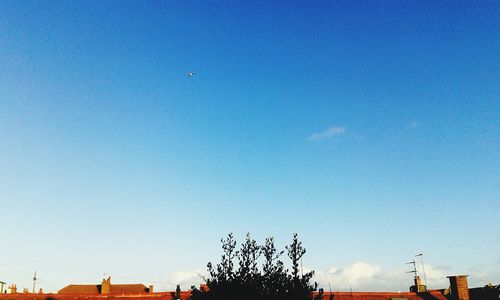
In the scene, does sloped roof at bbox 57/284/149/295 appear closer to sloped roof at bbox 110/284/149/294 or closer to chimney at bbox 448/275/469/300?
sloped roof at bbox 110/284/149/294

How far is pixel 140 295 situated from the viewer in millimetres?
36000

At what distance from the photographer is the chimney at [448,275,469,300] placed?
40.8 meters

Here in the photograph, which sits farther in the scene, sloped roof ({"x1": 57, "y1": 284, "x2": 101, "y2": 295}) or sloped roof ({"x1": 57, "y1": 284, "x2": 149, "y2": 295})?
sloped roof ({"x1": 57, "y1": 284, "x2": 149, "y2": 295})

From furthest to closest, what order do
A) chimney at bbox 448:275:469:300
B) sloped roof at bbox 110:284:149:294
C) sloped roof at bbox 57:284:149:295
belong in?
sloped roof at bbox 110:284:149:294 → sloped roof at bbox 57:284:149:295 → chimney at bbox 448:275:469:300

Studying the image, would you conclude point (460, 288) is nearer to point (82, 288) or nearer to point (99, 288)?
point (99, 288)

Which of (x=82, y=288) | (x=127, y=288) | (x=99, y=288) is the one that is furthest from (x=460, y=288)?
(x=82, y=288)

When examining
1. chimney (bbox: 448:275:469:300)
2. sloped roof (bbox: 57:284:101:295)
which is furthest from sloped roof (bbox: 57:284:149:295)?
chimney (bbox: 448:275:469:300)

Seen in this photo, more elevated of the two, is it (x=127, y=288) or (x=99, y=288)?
(x=99, y=288)

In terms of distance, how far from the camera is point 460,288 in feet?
134

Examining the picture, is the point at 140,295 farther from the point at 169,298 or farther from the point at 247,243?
the point at 247,243

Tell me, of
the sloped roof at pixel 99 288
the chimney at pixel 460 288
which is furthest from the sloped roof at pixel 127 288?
the chimney at pixel 460 288

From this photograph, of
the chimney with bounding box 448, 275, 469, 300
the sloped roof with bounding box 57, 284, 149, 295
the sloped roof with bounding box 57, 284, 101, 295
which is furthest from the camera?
the sloped roof with bounding box 57, 284, 149, 295

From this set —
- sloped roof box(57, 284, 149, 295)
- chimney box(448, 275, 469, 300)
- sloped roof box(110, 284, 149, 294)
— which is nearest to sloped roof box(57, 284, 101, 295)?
sloped roof box(57, 284, 149, 295)

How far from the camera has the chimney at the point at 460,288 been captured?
4078 cm
